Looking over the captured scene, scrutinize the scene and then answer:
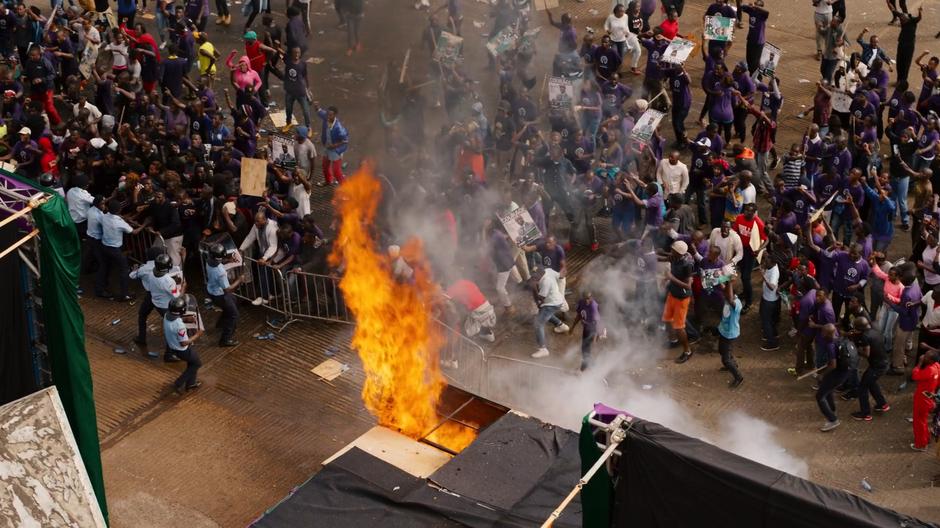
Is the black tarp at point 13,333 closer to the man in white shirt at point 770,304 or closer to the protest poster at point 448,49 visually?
the man in white shirt at point 770,304

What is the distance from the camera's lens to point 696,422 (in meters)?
14.5

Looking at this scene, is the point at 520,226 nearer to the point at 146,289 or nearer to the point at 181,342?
the point at 181,342

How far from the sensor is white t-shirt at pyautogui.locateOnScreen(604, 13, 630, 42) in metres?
21.7

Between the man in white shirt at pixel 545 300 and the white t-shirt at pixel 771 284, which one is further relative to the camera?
the man in white shirt at pixel 545 300

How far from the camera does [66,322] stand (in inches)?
459

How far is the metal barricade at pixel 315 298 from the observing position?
16.6 metres

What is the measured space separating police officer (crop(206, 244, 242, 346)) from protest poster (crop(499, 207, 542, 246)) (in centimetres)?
358

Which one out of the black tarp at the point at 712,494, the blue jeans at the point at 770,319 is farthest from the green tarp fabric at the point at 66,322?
the blue jeans at the point at 770,319

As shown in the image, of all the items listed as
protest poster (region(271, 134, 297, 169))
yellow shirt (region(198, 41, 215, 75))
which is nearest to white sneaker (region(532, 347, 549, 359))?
protest poster (region(271, 134, 297, 169))

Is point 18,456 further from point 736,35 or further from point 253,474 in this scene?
point 736,35

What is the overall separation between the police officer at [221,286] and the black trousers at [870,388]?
307 inches

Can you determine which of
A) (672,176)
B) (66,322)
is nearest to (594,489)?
(66,322)

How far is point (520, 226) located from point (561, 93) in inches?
152

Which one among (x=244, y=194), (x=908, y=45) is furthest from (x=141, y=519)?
(x=908, y=45)
